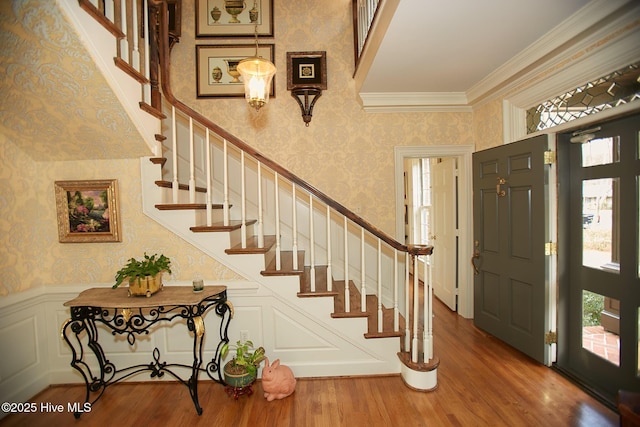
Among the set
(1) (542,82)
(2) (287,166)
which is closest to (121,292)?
(2) (287,166)

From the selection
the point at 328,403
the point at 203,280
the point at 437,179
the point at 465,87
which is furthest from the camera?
the point at 437,179

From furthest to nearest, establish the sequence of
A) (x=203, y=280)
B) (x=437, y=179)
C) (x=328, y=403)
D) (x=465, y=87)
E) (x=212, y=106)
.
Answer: (x=437, y=179) < (x=212, y=106) < (x=465, y=87) < (x=203, y=280) < (x=328, y=403)

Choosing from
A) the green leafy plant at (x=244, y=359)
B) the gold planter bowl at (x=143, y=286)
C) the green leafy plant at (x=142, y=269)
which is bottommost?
the green leafy plant at (x=244, y=359)

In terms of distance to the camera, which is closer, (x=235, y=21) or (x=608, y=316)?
(x=608, y=316)

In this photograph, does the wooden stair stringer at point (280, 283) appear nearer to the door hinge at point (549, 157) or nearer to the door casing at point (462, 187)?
the door casing at point (462, 187)

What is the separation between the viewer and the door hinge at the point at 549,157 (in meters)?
2.46

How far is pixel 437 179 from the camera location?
13.7 feet

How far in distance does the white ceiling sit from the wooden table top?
228cm

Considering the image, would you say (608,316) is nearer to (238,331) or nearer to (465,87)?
(465,87)

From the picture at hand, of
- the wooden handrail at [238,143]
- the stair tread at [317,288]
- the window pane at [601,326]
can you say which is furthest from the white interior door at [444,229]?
the stair tread at [317,288]

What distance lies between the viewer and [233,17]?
3.37 metres

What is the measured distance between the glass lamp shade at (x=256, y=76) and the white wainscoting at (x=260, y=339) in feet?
4.94

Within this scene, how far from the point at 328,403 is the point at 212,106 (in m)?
3.11

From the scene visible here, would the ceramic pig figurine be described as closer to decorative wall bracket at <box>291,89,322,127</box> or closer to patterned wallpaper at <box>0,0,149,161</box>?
patterned wallpaper at <box>0,0,149,161</box>
